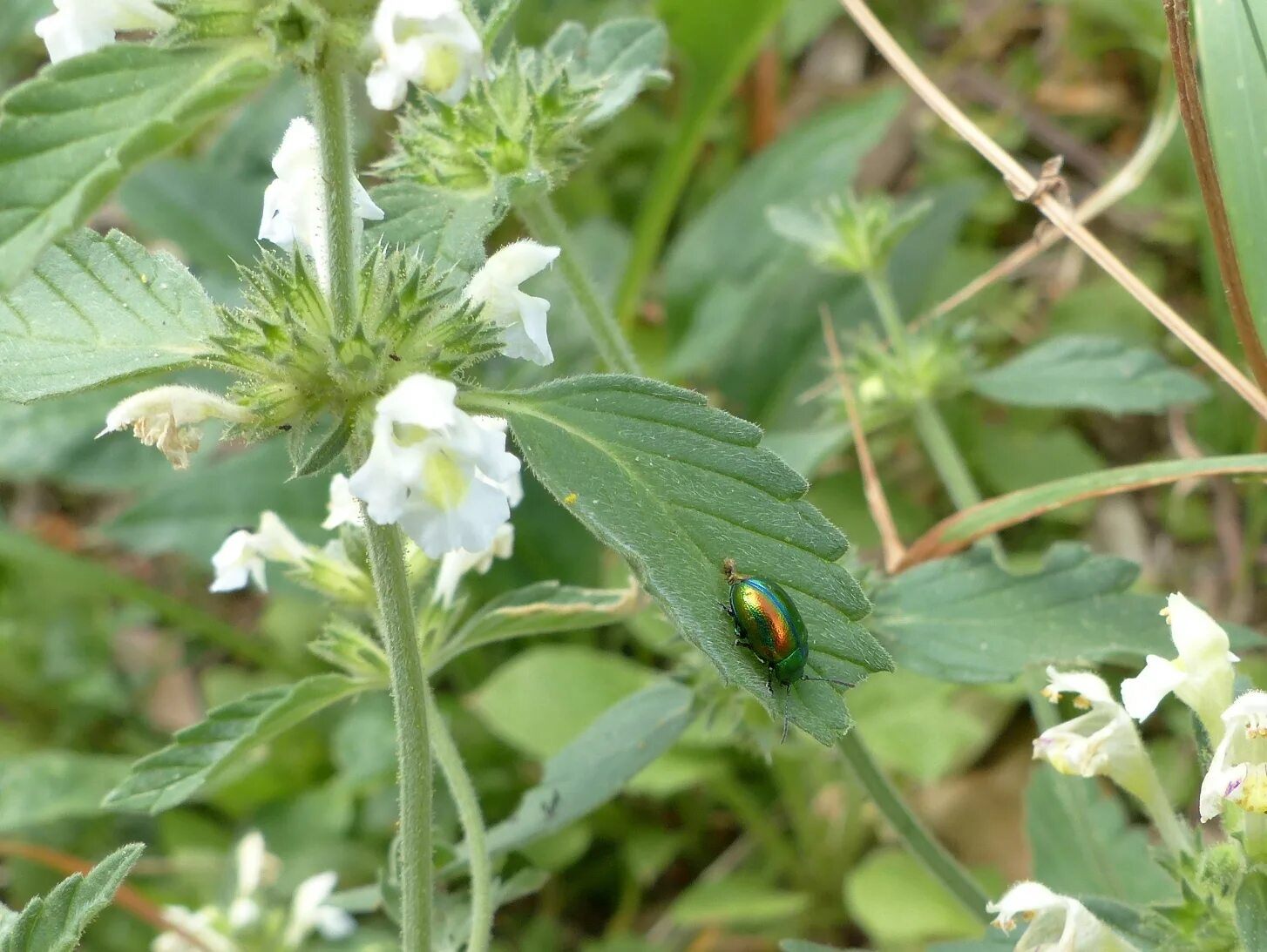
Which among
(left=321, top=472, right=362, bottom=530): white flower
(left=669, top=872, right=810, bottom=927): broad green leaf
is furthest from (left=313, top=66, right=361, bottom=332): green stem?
(left=669, top=872, right=810, bottom=927): broad green leaf

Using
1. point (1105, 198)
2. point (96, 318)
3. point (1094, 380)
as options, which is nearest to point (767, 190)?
point (1105, 198)

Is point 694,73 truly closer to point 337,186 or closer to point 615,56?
point 615,56

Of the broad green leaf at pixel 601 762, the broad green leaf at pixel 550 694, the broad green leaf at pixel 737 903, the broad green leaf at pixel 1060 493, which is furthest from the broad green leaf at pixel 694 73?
the broad green leaf at pixel 601 762

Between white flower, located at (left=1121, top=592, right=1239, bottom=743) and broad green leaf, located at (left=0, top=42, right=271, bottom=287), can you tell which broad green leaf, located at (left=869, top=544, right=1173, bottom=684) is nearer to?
white flower, located at (left=1121, top=592, right=1239, bottom=743)

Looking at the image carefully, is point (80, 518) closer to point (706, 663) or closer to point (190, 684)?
point (190, 684)

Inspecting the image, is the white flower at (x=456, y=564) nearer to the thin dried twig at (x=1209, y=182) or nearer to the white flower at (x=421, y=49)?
the white flower at (x=421, y=49)

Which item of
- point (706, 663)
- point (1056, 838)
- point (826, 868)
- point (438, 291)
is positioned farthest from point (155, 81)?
point (826, 868)
